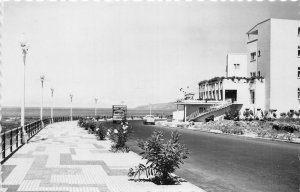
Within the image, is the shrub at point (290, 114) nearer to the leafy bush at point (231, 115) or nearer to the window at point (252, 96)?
the window at point (252, 96)

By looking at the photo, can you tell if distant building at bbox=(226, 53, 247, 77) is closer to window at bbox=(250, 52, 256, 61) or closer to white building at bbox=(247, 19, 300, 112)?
window at bbox=(250, 52, 256, 61)

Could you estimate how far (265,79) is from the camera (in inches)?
2115

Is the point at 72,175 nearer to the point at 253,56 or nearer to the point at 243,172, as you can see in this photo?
the point at 243,172

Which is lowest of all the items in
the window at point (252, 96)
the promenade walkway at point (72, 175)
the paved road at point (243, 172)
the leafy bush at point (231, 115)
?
the paved road at point (243, 172)

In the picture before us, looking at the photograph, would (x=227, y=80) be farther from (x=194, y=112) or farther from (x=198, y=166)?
(x=198, y=166)

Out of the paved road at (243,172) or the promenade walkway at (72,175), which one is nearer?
the promenade walkway at (72,175)

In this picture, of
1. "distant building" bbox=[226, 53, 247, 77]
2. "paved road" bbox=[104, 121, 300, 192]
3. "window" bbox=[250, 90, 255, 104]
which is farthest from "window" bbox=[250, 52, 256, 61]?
"paved road" bbox=[104, 121, 300, 192]

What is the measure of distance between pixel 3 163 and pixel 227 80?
4633 cm

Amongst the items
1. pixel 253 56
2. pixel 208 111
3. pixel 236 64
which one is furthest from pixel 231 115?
→ pixel 236 64

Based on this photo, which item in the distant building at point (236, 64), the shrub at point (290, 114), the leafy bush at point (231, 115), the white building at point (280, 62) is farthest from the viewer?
the distant building at point (236, 64)

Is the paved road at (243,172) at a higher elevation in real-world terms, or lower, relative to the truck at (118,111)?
lower

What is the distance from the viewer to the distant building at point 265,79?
51312mm

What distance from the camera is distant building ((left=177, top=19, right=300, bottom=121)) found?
51.3m

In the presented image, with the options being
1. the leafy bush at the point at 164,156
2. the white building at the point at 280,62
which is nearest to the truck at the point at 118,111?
the white building at the point at 280,62
